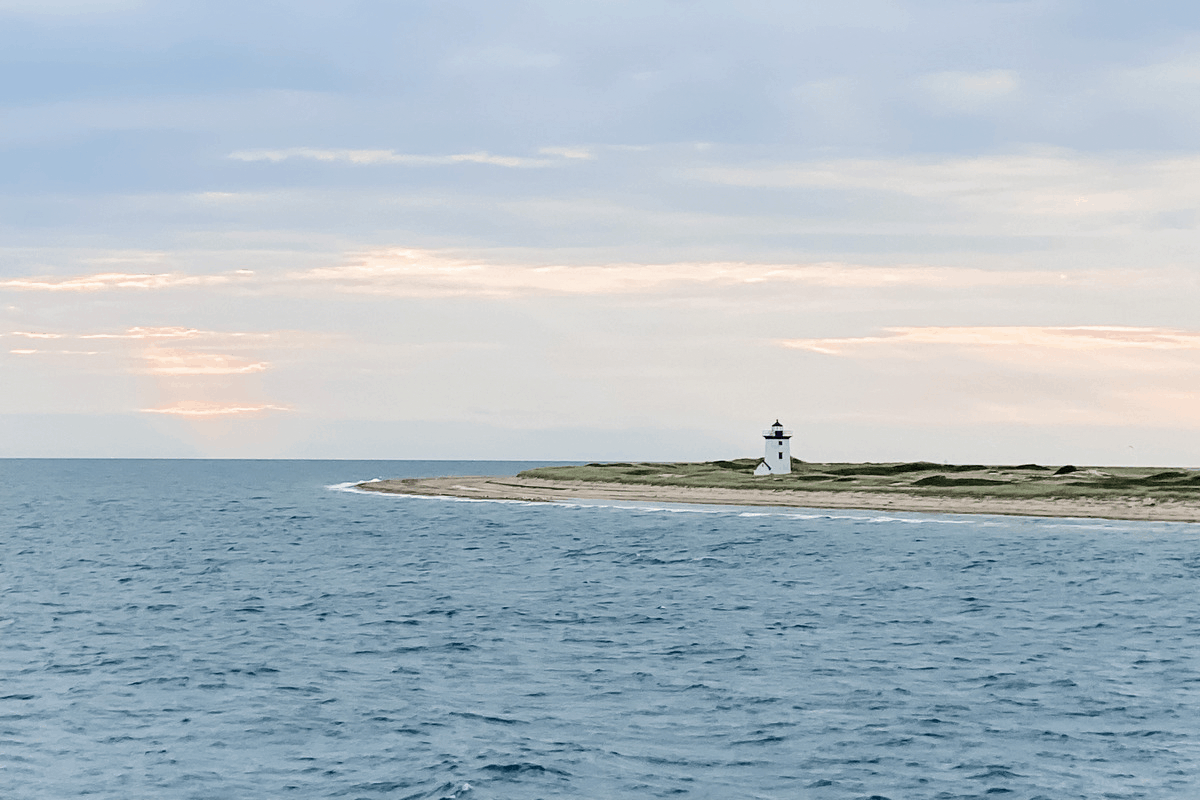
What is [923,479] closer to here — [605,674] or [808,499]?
[808,499]

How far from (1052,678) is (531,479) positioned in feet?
430

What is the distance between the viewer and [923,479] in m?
121

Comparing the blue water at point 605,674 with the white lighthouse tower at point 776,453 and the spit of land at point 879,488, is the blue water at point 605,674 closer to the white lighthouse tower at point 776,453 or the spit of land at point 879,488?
the spit of land at point 879,488

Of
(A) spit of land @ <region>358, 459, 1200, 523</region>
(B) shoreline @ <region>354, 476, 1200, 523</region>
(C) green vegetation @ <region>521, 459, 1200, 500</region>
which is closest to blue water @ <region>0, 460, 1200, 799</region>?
(B) shoreline @ <region>354, 476, 1200, 523</region>

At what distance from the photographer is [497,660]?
32688 millimetres

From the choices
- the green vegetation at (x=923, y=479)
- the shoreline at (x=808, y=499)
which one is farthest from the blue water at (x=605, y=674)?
the green vegetation at (x=923, y=479)

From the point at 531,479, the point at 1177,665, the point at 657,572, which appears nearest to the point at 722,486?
the point at 531,479

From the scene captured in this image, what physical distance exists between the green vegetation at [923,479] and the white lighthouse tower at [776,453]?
5.79ft

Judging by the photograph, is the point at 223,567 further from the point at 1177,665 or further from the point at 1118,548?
the point at 1118,548

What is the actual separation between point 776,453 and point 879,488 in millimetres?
17627

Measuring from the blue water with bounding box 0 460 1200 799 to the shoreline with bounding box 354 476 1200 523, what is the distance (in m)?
27.2

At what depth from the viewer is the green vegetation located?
339ft

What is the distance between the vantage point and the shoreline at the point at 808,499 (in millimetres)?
91812

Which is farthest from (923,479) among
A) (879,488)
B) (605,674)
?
(605,674)
